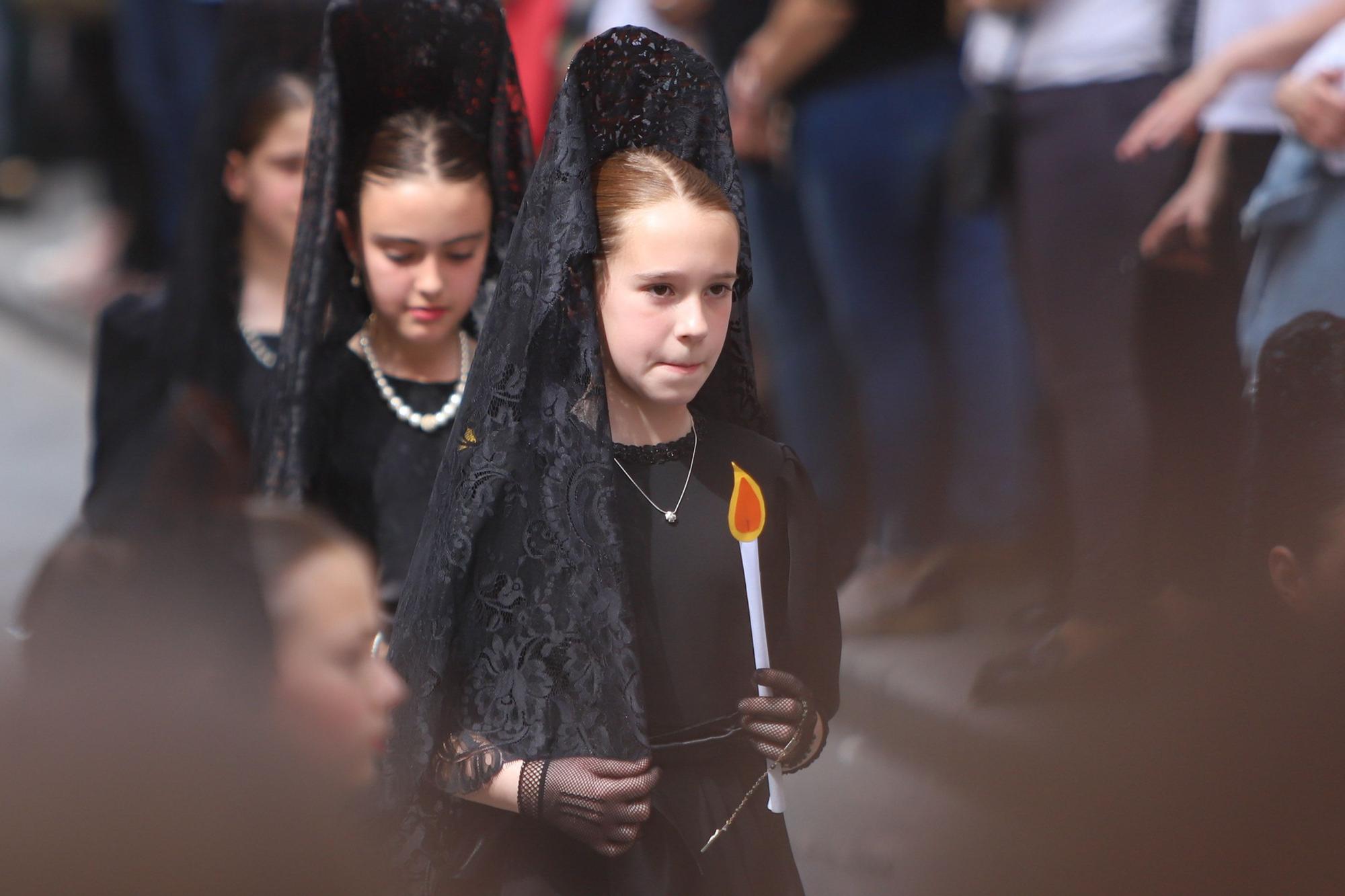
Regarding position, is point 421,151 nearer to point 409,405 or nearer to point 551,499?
point 409,405

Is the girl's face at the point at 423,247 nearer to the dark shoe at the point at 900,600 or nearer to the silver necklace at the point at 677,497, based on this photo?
the silver necklace at the point at 677,497

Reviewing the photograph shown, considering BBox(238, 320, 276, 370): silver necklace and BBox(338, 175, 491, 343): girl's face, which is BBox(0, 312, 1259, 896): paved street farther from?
BBox(338, 175, 491, 343): girl's face

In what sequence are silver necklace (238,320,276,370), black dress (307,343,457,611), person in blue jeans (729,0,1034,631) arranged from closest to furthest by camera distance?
black dress (307,343,457,611)
silver necklace (238,320,276,370)
person in blue jeans (729,0,1034,631)

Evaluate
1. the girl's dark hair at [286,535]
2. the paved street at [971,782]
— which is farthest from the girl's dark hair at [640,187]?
the paved street at [971,782]

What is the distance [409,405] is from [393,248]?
237mm

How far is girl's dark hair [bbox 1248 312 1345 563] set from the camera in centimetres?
205

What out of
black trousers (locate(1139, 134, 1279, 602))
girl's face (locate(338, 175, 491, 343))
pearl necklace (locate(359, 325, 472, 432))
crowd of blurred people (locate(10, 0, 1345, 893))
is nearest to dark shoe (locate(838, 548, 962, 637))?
crowd of blurred people (locate(10, 0, 1345, 893))

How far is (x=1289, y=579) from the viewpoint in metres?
2.09

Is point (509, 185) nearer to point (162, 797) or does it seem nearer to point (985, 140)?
point (162, 797)

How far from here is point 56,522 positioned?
358cm

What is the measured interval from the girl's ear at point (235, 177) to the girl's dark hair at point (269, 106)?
16 millimetres

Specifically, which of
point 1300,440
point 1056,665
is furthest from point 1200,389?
point 1056,665

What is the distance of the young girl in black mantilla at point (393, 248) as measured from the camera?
72.5 inches

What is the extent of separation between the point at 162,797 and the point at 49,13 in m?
4.97
